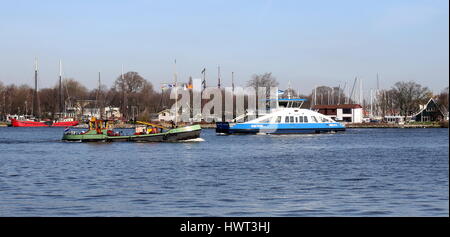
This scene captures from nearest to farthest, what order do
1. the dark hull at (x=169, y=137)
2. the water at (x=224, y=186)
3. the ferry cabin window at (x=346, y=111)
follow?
the water at (x=224, y=186), the dark hull at (x=169, y=137), the ferry cabin window at (x=346, y=111)

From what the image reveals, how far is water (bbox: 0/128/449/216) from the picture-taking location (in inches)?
830

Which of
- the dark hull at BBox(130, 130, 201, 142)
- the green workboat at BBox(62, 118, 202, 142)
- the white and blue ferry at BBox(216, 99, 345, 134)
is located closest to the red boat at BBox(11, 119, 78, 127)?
the white and blue ferry at BBox(216, 99, 345, 134)

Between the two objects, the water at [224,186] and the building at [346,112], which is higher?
the building at [346,112]

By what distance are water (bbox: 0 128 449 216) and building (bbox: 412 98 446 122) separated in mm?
104960

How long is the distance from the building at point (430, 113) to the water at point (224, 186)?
10496 cm

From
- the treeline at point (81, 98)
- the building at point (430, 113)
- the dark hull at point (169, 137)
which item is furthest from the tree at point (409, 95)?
the dark hull at point (169, 137)

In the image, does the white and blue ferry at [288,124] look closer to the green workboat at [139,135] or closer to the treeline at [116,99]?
the green workboat at [139,135]

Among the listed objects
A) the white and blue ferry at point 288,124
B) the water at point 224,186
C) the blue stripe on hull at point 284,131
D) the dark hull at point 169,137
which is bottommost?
the water at point 224,186

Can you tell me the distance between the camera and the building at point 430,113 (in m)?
146

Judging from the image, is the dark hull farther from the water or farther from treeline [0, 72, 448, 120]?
treeline [0, 72, 448, 120]

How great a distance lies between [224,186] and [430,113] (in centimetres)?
12902

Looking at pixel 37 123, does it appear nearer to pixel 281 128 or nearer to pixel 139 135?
pixel 281 128

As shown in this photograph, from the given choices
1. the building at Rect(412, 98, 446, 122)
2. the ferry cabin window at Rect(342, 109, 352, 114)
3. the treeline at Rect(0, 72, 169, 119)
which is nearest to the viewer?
the ferry cabin window at Rect(342, 109, 352, 114)
